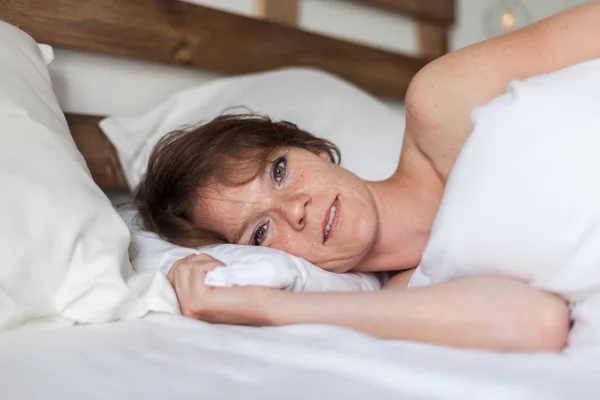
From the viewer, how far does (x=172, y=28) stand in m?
1.88

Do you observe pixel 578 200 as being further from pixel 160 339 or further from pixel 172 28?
pixel 172 28

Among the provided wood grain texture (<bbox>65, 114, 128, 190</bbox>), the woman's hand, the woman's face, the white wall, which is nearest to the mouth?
the woman's face

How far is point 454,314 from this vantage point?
87cm

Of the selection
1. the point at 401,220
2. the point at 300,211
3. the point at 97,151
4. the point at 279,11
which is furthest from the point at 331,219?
the point at 279,11

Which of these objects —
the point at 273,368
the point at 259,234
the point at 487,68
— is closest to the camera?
the point at 273,368

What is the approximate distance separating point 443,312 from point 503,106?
1.02ft

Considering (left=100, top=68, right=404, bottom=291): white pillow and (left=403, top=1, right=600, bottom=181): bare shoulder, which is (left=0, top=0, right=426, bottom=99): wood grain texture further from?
(left=403, top=1, right=600, bottom=181): bare shoulder

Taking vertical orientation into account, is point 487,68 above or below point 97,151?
above

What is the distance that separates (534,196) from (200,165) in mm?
617

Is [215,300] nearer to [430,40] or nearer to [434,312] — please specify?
[434,312]

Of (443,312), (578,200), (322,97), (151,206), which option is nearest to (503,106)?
(578,200)

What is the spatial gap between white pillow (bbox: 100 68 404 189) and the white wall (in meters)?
0.10

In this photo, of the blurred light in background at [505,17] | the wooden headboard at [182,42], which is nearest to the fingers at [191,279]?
the wooden headboard at [182,42]

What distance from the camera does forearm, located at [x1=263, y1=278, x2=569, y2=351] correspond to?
84 cm
